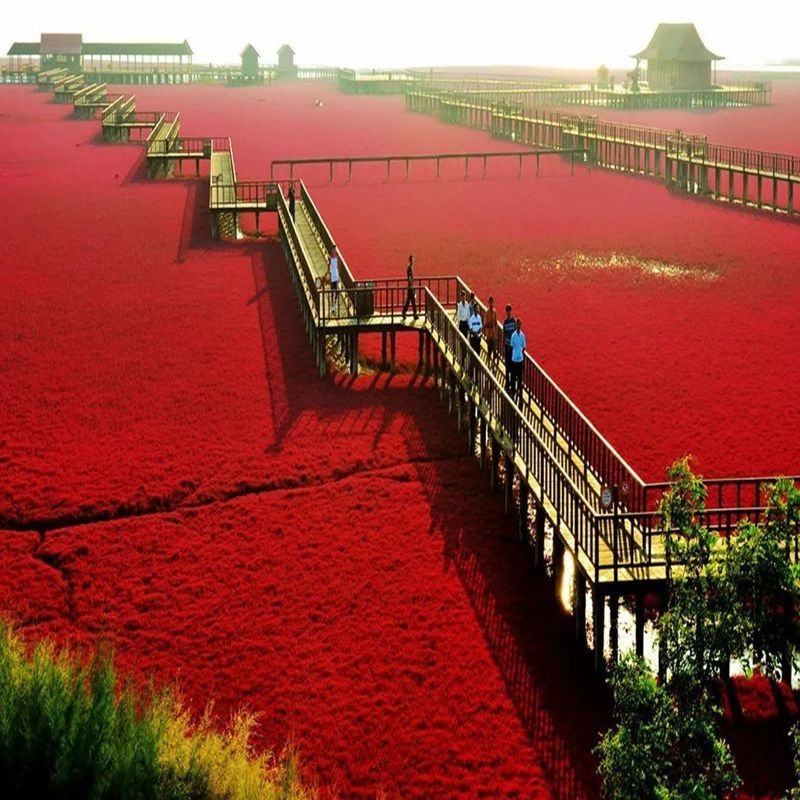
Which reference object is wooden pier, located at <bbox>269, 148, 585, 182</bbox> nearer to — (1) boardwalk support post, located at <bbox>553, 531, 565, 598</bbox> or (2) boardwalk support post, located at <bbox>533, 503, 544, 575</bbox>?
(2) boardwalk support post, located at <bbox>533, 503, 544, 575</bbox>

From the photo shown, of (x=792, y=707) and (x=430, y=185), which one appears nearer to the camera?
(x=792, y=707)

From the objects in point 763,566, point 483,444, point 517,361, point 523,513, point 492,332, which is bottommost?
point 523,513

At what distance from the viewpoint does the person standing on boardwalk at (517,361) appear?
2003 centimetres

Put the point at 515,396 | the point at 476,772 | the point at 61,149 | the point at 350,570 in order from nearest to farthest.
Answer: the point at 476,772 < the point at 350,570 < the point at 515,396 < the point at 61,149

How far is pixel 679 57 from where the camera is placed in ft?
340

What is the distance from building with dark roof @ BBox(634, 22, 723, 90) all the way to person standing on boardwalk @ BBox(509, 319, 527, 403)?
3552 inches

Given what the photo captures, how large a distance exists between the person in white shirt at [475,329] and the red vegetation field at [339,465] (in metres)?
1.39

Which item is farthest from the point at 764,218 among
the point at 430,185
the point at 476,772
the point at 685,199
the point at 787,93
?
the point at 787,93

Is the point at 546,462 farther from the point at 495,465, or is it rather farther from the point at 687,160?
the point at 687,160

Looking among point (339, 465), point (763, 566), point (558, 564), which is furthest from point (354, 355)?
point (763, 566)

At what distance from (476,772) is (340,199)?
4233cm

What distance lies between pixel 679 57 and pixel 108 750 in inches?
3990

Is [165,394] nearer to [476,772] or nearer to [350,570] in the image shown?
[350,570]

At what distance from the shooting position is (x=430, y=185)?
58.2 metres
